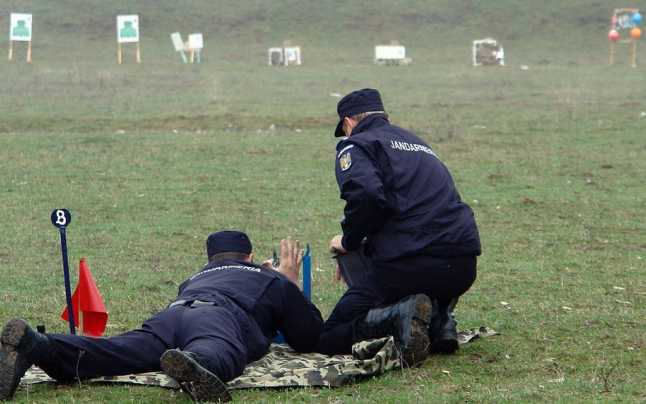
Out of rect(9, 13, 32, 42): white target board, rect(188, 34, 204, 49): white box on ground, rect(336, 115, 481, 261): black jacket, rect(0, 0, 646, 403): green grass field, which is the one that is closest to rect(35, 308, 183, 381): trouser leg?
rect(0, 0, 646, 403): green grass field

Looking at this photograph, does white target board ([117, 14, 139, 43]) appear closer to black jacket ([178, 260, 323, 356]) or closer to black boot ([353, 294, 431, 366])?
black jacket ([178, 260, 323, 356])

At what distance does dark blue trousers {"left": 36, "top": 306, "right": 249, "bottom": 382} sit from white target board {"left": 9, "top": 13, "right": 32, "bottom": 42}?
122 feet

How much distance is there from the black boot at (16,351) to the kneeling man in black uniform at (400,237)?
186 cm

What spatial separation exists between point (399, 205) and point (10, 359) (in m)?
2.40

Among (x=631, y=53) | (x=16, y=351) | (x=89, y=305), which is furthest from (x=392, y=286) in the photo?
(x=631, y=53)

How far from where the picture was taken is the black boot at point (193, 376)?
5.42m

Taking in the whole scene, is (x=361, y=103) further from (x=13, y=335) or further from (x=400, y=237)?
(x=13, y=335)

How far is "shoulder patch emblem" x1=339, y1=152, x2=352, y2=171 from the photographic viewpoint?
22.1 feet

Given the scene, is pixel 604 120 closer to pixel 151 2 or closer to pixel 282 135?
pixel 282 135

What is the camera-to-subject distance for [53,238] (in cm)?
1130

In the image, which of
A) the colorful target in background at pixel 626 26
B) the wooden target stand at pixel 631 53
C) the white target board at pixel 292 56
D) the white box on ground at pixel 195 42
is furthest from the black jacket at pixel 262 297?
the colorful target in background at pixel 626 26

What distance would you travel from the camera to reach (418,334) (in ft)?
21.5

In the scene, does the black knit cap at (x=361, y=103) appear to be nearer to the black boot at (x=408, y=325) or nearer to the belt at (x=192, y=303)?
the black boot at (x=408, y=325)

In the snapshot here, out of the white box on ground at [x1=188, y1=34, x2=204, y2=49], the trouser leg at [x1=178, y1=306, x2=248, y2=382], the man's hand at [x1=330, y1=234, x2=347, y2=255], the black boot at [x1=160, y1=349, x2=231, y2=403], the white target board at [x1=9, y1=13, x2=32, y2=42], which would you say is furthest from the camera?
the white box on ground at [x1=188, y1=34, x2=204, y2=49]
